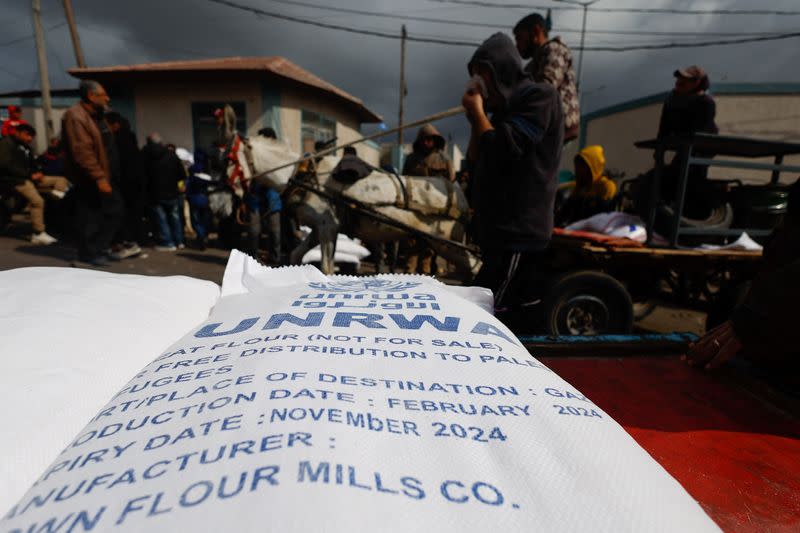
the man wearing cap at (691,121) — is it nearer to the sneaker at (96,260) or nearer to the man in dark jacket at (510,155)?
the man in dark jacket at (510,155)

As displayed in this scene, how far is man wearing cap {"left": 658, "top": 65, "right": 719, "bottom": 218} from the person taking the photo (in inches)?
109

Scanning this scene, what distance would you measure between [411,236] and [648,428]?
10.4 ft

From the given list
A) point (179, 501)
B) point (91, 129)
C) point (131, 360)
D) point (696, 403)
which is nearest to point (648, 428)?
point (696, 403)

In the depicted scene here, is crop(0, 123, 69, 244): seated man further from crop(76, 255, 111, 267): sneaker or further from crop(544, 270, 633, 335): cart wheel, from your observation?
crop(544, 270, 633, 335): cart wheel

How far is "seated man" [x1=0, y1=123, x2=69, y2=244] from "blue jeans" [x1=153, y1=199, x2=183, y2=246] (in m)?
1.47

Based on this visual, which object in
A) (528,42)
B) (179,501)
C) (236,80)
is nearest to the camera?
(179,501)

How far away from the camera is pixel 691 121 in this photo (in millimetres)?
2869

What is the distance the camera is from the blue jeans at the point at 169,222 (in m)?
5.59

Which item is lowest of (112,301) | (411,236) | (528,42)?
(411,236)

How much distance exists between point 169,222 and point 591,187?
5.67 meters

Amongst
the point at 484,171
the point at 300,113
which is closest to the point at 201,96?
the point at 300,113

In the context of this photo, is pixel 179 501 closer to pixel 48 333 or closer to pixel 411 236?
pixel 48 333

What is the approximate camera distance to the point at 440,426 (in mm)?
481

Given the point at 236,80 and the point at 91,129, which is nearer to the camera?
the point at 91,129
